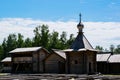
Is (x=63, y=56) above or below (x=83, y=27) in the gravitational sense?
below

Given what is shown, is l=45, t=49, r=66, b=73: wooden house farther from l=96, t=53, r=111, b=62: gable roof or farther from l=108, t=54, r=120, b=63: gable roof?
l=108, t=54, r=120, b=63: gable roof

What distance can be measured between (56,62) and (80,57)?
22.1 ft

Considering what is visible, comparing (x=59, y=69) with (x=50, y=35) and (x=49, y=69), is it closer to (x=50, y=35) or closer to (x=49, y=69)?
(x=49, y=69)

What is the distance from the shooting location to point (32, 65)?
5612 centimetres

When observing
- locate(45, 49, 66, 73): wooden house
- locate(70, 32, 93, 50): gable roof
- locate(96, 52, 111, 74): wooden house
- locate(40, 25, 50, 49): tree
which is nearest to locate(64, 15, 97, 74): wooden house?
locate(70, 32, 93, 50): gable roof

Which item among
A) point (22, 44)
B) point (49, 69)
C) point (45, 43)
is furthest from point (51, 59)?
point (22, 44)

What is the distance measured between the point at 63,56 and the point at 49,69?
13.7ft

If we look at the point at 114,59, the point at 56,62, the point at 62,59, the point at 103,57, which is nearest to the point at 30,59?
the point at 56,62

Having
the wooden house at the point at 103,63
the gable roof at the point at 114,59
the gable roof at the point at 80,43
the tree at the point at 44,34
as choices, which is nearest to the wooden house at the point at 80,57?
the gable roof at the point at 80,43

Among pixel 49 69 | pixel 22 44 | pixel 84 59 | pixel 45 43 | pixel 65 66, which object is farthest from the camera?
pixel 22 44

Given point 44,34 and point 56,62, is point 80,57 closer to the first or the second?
point 56,62

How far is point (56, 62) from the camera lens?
5178cm

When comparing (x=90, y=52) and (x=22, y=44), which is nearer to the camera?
(x=90, y=52)

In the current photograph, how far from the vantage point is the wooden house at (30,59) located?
182 feet
